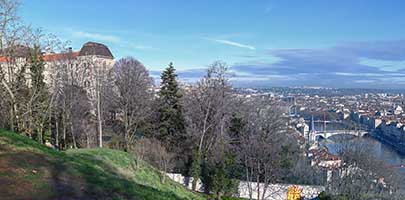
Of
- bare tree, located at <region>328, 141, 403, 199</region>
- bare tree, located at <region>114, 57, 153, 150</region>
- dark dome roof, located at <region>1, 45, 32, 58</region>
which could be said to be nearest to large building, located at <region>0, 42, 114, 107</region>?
dark dome roof, located at <region>1, 45, 32, 58</region>

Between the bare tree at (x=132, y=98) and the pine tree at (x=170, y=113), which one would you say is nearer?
the pine tree at (x=170, y=113)

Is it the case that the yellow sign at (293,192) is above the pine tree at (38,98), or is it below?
below

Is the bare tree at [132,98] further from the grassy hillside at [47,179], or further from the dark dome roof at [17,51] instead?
the grassy hillside at [47,179]

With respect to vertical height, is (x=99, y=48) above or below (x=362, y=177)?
above

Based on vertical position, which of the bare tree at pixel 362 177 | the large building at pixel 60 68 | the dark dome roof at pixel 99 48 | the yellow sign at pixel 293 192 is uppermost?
the dark dome roof at pixel 99 48

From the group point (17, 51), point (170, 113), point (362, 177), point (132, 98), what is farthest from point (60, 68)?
point (362, 177)

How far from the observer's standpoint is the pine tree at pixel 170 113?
2375 cm

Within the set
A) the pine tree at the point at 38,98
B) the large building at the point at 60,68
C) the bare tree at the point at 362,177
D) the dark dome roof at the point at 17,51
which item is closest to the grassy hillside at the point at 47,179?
the dark dome roof at the point at 17,51

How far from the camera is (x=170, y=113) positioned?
24328 mm

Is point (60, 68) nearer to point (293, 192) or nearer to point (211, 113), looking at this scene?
point (211, 113)

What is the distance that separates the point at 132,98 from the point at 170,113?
349cm

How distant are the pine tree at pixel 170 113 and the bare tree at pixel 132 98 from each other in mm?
1350

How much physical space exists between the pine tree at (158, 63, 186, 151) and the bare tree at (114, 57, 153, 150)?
53.2 inches

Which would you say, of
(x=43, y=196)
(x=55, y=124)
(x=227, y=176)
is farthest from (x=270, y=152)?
(x=43, y=196)
